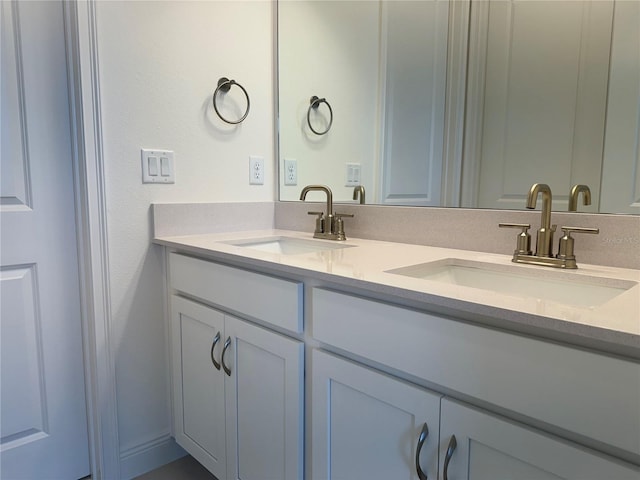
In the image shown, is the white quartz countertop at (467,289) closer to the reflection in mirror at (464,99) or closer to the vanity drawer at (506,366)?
the vanity drawer at (506,366)

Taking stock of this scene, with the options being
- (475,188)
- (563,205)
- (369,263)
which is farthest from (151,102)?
(563,205)

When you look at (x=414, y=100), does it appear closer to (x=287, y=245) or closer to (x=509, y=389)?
(x=287, y=245)

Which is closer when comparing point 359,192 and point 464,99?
point 464,99

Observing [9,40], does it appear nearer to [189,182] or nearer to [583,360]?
[189,182]

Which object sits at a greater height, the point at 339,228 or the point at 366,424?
the point at 339,228

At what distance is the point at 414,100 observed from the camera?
4.95 ft

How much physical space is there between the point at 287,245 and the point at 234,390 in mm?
570

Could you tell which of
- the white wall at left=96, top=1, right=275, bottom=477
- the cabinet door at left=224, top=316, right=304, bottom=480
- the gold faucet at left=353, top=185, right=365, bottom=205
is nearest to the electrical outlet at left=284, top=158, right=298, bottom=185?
the white wall at left=96, top=1, right=275, bottom=477

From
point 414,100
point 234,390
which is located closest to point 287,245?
point 234,390

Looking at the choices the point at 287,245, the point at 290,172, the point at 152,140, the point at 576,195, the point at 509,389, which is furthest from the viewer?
the point at 290,172

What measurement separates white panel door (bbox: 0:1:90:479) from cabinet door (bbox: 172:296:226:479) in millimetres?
332

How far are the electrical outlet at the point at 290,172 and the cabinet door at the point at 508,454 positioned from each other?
127 centimetres

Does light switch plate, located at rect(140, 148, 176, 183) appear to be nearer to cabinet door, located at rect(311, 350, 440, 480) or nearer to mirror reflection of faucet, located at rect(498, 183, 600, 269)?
cabinet door, located at rect(311, 350, 440, 480)

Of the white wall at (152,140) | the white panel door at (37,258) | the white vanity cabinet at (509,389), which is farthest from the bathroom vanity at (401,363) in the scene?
the white panel door at (37,258)
